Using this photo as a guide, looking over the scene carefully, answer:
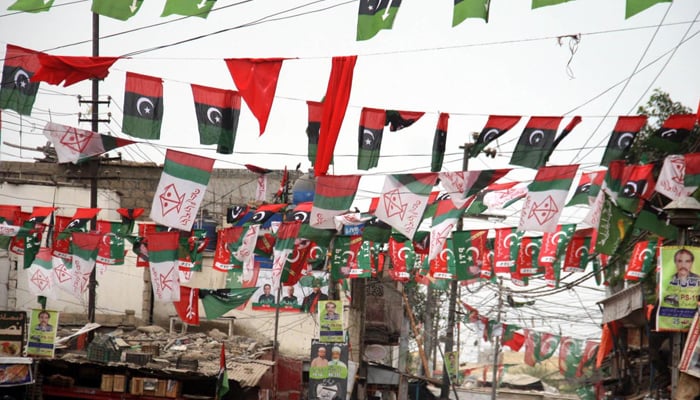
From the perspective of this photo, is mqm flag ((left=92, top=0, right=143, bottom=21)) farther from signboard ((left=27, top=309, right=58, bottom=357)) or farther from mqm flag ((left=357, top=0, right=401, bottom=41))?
signboard ((left=27, top=309, right=58, bottom=357))

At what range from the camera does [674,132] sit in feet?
60.8

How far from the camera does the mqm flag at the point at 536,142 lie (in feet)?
60.5

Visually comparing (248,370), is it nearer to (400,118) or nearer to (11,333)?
(11,333)

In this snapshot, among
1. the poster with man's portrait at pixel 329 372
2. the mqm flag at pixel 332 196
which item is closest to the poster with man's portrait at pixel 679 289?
the mqm flag at pixel 332 196

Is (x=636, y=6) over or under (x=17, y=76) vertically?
over

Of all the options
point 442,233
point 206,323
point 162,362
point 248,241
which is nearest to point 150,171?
point 206,323

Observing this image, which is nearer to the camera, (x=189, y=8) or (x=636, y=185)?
(x=189, y=8)

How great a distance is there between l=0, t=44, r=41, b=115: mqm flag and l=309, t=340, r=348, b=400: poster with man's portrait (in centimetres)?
825

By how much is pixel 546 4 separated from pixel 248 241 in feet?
50.0

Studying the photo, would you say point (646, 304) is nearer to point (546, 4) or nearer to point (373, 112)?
point (373, 112)

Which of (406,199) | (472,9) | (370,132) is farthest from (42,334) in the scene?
(472,9)

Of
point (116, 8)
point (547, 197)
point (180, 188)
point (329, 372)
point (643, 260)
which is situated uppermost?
point (116, 8)

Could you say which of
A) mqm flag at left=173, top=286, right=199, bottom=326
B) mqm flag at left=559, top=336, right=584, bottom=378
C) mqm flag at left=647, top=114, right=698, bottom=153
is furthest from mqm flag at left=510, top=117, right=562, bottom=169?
mqm flag at left=559, top=336, right=584, bottom=378

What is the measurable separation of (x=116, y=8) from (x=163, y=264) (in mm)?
9376
